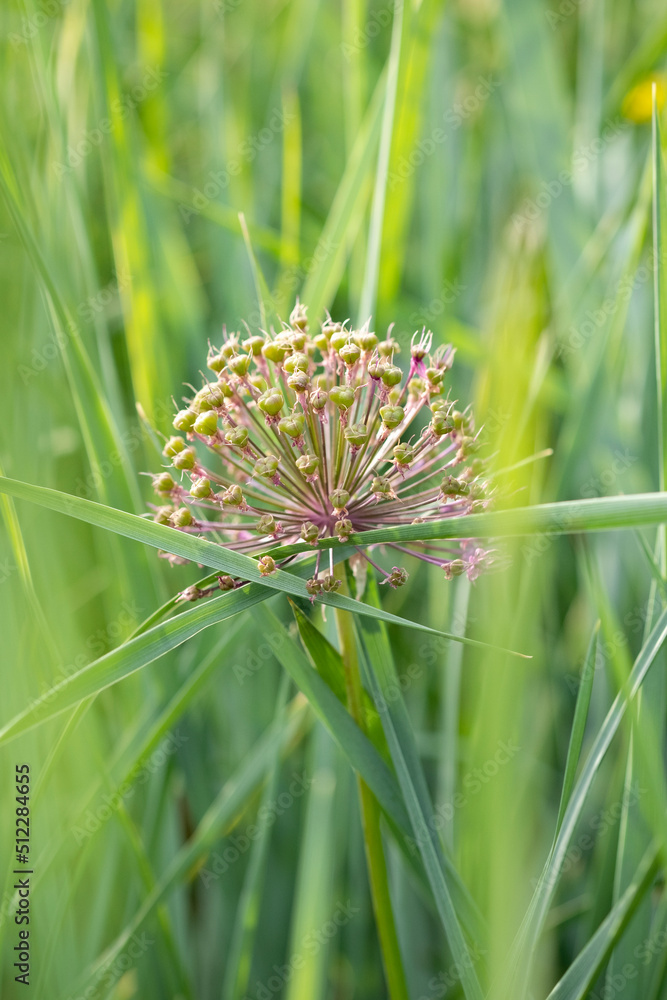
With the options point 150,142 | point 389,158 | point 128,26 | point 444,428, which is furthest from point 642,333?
point 128,26

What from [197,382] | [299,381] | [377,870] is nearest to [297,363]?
[299,381]

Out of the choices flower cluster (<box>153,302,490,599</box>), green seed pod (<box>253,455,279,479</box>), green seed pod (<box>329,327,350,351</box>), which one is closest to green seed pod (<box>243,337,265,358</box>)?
flower cluster (<box>153,302,490,599</box>)

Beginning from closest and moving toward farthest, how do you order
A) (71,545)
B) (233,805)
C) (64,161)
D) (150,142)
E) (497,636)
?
(497,636), (233,805), (64,161), (71,545), (150,142)

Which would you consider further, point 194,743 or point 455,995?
point 194,743

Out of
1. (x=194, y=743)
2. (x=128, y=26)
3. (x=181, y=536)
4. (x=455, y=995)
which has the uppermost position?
(x=128, y=26)

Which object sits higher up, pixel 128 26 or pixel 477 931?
pixel 128 26

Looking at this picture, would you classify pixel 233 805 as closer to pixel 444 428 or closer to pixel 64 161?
pixel 444 428

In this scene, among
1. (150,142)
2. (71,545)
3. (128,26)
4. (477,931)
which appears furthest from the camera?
(128,26)
